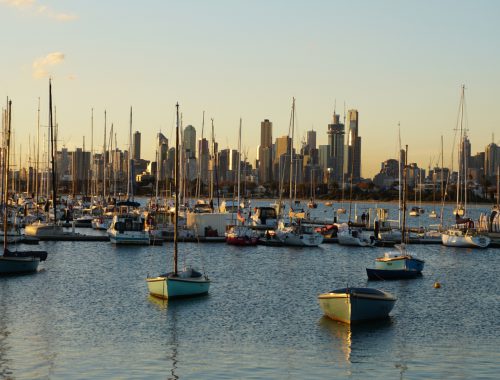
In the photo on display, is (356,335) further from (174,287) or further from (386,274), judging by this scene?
(386,274)

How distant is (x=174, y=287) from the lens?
51000 mm

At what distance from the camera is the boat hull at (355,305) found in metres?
43.5

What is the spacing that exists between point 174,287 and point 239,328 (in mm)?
8681

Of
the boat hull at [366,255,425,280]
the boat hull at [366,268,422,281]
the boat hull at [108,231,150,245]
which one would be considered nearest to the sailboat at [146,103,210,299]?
the boat hull at [366,268,422,281]

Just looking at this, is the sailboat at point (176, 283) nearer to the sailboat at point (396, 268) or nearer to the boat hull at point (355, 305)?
the boat hull at point (355, 305)

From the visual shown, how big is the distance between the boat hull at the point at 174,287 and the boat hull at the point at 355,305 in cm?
943

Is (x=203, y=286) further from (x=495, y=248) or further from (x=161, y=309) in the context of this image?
(x=495, y=248)

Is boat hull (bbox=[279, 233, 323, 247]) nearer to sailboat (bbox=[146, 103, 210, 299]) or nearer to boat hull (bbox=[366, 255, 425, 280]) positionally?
boat hull (bbox=[366, 255, 425, 280])

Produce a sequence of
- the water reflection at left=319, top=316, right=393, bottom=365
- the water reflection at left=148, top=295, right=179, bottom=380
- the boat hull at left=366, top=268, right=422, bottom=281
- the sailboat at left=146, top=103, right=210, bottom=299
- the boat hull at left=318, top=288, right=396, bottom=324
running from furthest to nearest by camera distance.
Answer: the boat hull at left=366, top=268, right=422, bottom=281 < the sailboat at left=146, top=103, right=210, bottom=299 < the boat hull at left=318, top=288, right=396, bottom=324 < the water reflection at left=319, top=316, right=393, bottom=365 < the water reflection at left=148, top=295, right=179, bottom=380

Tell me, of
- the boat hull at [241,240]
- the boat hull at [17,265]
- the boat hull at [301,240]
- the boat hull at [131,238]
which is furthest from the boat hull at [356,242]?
the boat hull at [17,265]

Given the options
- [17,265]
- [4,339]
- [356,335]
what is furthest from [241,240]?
[4,339]

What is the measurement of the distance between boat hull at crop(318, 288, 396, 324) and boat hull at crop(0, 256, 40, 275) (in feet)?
81.7

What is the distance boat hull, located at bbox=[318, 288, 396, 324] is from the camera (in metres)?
43.5

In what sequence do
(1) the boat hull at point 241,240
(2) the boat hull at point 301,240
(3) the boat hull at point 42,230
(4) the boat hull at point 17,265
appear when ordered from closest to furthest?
1. (4) the boat hull at point 17,265
2. (1) the boat hull at point 241,240
3. (2) the boat hull at point 301,240
4. (3) the boat hull at point 42,230
